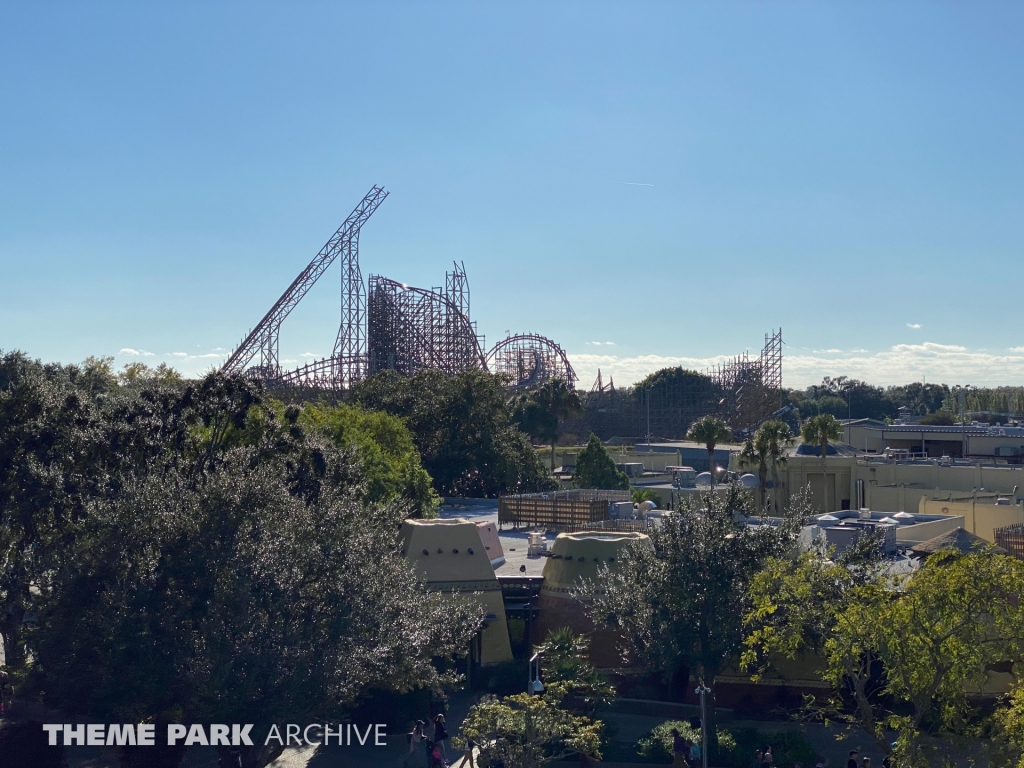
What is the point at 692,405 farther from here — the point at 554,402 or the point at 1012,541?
the point at 1012,541

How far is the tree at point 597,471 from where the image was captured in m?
42.7

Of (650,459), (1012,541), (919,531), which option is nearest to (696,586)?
(1012,541)

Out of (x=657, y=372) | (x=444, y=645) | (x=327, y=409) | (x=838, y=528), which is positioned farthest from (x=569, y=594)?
(x=657, y=372)

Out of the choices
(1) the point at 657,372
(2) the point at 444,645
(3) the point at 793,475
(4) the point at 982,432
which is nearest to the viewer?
(2) the point at 444,645

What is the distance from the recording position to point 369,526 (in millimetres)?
18625

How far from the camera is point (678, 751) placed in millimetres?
17031

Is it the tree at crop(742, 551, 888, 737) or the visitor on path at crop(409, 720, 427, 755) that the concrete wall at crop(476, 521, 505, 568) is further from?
the tree at crop(742, 551, 888, 737)

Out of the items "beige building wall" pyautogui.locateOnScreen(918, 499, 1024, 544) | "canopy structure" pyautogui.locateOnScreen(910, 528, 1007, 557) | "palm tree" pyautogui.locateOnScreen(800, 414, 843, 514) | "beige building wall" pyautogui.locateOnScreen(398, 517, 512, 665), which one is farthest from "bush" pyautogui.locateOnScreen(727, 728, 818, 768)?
"palm tree" pyautogui.locateOnScreen(800, 414, 843, 514)

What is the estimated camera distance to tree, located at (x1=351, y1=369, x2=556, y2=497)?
45.5 meters

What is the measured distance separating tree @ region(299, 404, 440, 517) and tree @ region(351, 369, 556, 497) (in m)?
5.62

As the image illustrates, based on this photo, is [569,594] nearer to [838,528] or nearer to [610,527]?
[610,527]

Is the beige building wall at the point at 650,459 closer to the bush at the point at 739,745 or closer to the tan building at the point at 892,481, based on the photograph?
the tan building at the point at 892,481

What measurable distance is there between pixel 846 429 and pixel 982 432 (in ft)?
25.4

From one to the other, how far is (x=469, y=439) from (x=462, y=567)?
2281 centimetres
